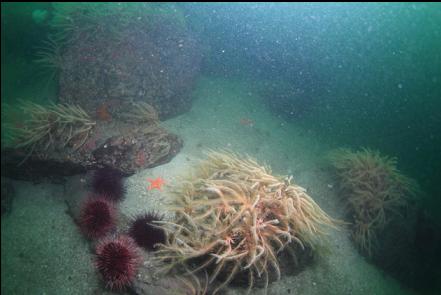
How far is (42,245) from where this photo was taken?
15.3 feet

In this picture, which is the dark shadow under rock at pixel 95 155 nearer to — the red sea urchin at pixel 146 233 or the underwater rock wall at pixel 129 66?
the underwater rock wall at pixel 129 66

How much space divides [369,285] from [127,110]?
6207 mm

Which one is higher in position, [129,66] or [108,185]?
[129,66]

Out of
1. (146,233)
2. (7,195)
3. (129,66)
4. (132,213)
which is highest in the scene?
(129,66)

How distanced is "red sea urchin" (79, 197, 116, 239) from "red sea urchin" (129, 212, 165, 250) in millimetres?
373

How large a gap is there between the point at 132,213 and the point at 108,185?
25.7 inches

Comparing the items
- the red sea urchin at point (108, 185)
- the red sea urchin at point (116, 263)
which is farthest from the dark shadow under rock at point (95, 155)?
the red sea urchin at point (116, 263)

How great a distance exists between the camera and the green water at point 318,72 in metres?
9.12

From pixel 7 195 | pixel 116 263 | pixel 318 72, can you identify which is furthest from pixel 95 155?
pixel 318 72

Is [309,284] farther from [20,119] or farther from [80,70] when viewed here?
[80,70]

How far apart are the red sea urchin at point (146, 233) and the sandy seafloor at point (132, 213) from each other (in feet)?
1.75

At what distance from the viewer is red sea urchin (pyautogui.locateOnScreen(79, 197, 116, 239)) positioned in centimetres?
387

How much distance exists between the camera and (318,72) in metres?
11.8

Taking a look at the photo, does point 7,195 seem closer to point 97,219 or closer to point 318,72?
point 97,219
